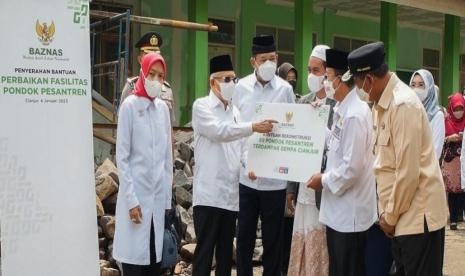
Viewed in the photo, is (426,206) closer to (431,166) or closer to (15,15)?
(431,166)

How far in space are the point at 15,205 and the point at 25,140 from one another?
1.41 ft

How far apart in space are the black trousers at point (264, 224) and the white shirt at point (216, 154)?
0.30 m

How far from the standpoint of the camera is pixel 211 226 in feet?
15.0

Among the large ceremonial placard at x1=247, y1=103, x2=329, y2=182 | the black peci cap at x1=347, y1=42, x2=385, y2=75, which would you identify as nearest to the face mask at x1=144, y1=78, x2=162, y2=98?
the large ceremonial placard at x1=247, y1=103, x2=329, y2=182

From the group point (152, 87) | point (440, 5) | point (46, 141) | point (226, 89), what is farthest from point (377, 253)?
point (440, 5)

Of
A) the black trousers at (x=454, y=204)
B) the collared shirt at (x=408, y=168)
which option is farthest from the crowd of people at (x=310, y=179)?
the black trousers at (x=454, y=204)

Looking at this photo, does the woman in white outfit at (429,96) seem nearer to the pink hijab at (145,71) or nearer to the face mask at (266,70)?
the face mask at (266,70)

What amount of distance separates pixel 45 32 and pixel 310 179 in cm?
206

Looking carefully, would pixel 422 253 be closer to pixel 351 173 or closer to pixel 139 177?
pixel 351 173

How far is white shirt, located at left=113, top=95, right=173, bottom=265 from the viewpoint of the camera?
3973 mm

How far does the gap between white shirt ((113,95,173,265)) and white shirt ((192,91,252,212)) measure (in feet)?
1.55

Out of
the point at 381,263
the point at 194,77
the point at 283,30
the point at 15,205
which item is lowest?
the point at 381,263

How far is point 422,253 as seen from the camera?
3.27 m

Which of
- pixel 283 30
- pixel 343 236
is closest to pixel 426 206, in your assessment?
pixel 343 236
